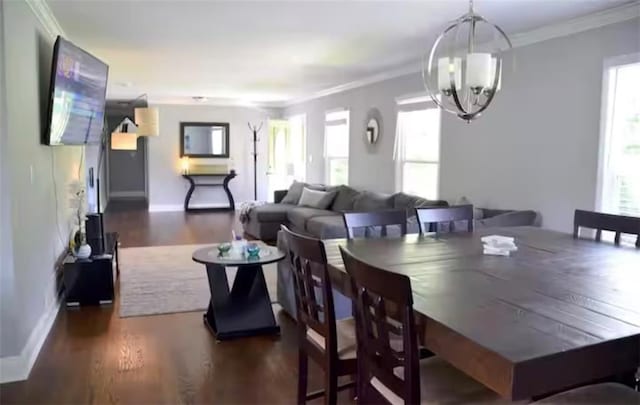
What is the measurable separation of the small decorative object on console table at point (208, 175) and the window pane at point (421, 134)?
546cm

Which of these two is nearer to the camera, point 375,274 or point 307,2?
point 375,274

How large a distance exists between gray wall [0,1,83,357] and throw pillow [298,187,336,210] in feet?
12.9

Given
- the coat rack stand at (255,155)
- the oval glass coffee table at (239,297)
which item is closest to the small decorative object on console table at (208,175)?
the coat rack stand at (255,155)

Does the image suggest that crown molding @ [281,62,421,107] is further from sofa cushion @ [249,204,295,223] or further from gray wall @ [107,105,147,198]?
gray wall @ [107,105,147,198]

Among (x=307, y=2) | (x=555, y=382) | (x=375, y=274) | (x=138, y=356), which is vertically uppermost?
(x=307, y=2)

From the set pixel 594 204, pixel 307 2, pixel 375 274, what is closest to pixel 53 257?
pixel 307 2

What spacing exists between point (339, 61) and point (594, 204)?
122 inches

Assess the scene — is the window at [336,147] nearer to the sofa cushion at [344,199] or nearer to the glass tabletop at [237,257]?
the sofa cushion at [344,199]

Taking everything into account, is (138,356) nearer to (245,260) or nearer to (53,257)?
(245,260)

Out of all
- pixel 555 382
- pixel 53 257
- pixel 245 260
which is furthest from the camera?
pixel 53 257

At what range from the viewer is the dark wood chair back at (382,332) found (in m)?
1.60

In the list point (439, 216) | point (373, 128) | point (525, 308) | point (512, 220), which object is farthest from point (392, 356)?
point (373, 128)

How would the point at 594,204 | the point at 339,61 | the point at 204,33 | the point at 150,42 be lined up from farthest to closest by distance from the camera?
the point at 339,61 → the point at 150,42 → the point at 204,33 → the point at 594,204

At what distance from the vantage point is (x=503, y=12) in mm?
3799
